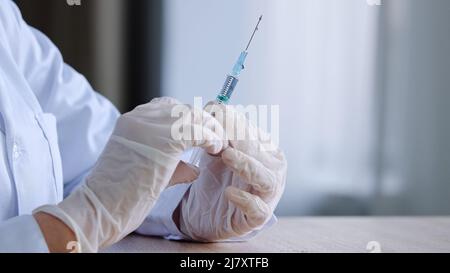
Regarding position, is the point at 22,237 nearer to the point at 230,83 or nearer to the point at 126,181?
the point at 126,181

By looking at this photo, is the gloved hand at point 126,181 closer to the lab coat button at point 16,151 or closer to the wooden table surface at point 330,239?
the wooden table surface at point 330,239

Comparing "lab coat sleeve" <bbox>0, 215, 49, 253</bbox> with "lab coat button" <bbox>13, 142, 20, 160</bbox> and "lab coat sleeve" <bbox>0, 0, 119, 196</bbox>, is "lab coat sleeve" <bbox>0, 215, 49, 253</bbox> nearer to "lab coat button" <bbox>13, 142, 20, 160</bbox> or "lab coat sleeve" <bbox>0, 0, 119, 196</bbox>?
"lab coat button" <bbox>13, 142, 20, 160</bbox>

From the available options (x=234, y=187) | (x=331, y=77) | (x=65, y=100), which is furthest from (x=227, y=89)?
(x=331, y=77)

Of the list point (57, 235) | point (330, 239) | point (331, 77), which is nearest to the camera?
point (57, 235)

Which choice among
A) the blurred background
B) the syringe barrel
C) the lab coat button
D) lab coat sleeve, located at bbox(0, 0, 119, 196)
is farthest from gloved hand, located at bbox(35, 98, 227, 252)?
the blurred background

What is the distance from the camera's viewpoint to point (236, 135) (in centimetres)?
68

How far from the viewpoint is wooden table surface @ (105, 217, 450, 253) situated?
2.35ft

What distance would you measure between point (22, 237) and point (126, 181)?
11 cm

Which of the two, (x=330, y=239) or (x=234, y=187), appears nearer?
(x=234, y=187)

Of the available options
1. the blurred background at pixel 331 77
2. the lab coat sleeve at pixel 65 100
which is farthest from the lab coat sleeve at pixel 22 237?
the blurred background at pixel 331 77

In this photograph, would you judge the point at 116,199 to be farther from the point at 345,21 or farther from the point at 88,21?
the point at 88,21

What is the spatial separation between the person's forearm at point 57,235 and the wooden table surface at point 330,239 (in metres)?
0.15

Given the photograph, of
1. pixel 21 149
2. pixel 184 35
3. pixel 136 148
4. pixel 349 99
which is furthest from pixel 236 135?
pixel 349 99

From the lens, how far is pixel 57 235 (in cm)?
55
